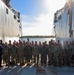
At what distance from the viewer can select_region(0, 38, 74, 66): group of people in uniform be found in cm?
1541

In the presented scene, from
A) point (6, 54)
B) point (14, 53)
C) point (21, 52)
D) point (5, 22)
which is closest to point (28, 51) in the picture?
point (21, 52)

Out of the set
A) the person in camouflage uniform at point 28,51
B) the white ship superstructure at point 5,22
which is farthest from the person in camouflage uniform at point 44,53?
the white ship superstructure at point 5,22

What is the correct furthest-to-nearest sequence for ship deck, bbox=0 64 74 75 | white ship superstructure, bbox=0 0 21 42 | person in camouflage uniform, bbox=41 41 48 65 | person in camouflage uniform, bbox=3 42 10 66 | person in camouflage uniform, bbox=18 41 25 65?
white ship superstructure, bbox=0 0 21 42 → person in camouflage uniform, bbox=41 41 48 65 → person in camouflage uniform, bbox=18 41 25 65 → person in camouflage uniform, bbox=3 42 10 66 → ship deck, bbox=0 64 74 75

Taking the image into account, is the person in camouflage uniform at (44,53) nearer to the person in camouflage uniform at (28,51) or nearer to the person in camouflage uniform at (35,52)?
the person in camouflage uniform at (35,52)

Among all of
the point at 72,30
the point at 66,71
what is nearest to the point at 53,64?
the point at 66,71

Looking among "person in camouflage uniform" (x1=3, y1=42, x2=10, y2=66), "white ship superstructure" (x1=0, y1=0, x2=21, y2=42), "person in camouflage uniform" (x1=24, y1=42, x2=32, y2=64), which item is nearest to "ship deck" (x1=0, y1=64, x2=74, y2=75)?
"person in camouflage uniform" (x1=24, y1=42, x2=32, y2=64)

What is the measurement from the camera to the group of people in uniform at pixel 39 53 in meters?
15.4

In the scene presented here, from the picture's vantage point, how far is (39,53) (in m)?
15.7

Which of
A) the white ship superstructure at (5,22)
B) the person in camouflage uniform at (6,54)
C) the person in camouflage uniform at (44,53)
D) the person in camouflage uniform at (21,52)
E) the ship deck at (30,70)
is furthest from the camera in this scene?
the white ship superstructure at (5,22)

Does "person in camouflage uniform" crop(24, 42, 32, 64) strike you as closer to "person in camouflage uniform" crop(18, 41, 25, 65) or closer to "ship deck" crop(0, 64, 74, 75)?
"person in camouflage uniform" crop(18, 41, 25, 65)

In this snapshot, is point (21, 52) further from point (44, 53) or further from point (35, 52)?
point (44, 53)

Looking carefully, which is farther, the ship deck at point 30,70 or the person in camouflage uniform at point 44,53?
the person in camouflage uniform at point 44,53

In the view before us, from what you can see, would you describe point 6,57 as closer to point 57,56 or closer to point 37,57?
point 37,57

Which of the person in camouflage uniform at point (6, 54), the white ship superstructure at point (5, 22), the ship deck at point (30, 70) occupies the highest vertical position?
the white ship superstructure at point (5, 22)
